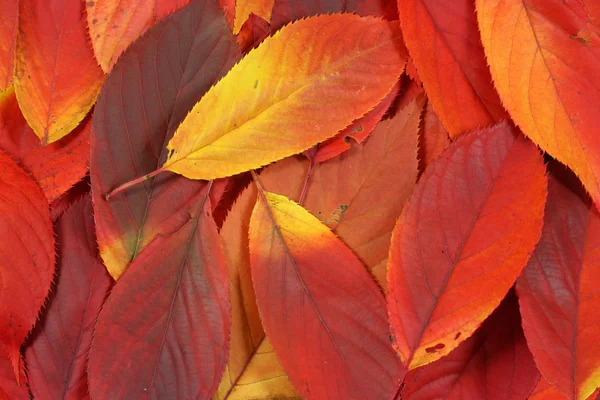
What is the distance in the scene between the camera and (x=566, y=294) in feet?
1.70

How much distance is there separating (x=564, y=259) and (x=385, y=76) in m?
0.23

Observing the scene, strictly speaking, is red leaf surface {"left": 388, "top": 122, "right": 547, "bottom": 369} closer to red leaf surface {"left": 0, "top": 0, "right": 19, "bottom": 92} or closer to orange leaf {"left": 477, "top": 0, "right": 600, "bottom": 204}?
orange leaf {"left": 477, "top": 0, "right": 600, "bottom": 204}

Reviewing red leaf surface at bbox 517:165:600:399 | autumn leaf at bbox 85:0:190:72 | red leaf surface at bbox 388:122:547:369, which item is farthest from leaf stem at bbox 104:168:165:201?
red leaf surface at bbox 517:165:600:399

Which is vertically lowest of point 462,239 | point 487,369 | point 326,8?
point 487,369

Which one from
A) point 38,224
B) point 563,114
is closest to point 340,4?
point 563,114

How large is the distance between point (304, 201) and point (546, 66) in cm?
24

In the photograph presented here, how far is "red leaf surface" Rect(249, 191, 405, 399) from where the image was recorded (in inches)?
19.6

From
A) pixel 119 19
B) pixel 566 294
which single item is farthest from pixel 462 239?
pixel 119 19

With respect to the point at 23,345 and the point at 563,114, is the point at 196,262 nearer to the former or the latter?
the point at 23,345

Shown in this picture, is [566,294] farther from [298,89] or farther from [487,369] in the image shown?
[298,89]

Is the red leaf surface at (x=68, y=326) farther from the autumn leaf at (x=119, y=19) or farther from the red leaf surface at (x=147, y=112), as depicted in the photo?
the autumn leaf at (x=119, y=19)

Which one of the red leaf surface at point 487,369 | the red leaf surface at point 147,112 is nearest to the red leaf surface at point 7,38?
the red leaf surface at point 147,112

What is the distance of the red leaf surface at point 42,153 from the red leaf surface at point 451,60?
326mm

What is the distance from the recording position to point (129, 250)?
20.9 inches
